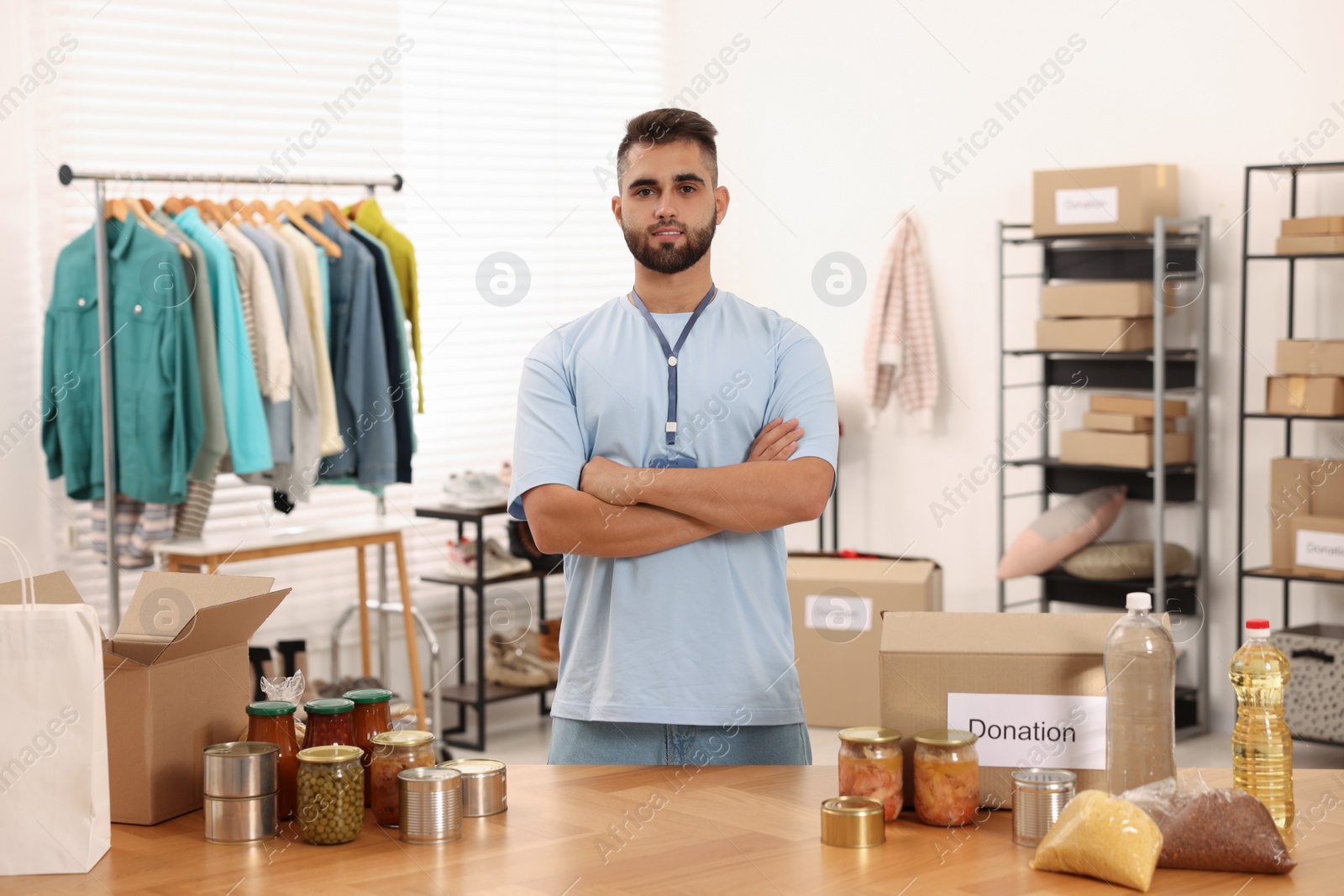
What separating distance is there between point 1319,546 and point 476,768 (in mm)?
3397

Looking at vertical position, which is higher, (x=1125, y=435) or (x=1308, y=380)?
(x=1308, y=380)

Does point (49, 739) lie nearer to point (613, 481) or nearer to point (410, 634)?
point (613, 481)

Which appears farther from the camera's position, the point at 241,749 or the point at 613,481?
the point at 613,481

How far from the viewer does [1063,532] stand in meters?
4.94

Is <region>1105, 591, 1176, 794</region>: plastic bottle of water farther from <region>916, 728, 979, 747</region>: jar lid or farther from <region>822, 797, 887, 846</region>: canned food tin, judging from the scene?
<region>822, 797, 887, 846</region>: canned food tin

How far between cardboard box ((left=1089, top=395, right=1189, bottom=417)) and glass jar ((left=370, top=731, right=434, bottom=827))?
354 cm

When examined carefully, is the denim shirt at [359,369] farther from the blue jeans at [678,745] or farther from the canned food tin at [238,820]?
the canned food tin at [238,820]

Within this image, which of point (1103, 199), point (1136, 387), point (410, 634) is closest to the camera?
point (410, 634)

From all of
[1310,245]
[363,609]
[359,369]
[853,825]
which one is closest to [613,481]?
[853,825]

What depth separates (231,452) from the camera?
3.98 metres

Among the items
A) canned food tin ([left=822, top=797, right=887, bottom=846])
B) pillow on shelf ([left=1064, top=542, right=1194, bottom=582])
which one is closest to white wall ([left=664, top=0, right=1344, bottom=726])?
pillow on shelf ([left=1064, top=542, right=1194, bottom=582])

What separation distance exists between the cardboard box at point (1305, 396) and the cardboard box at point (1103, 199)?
2.22 ft

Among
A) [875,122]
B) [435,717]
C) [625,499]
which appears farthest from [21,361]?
[875,122]

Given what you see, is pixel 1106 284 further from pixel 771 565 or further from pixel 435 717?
pixel 771 565
